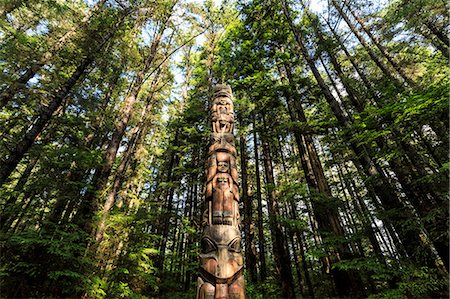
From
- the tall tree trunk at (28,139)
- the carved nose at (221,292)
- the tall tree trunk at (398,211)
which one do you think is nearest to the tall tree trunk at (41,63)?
the tall tree trunk at (28,139)

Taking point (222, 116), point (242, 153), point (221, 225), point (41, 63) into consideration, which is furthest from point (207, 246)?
point (242, 153)

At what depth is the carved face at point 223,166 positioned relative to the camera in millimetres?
6214

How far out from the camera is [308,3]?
12.0 m

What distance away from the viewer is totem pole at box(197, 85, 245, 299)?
4.50m

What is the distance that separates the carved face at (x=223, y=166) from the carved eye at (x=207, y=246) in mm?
1780

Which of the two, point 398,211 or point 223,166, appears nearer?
point 398,211

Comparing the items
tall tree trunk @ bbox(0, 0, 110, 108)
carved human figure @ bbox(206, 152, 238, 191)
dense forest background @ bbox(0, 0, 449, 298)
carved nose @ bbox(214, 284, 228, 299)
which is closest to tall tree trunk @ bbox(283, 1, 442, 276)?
dense forest background @ bbox(0, 0, 449, 298)

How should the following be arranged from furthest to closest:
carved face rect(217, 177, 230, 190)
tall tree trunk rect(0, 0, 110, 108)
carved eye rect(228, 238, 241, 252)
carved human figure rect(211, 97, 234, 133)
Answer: carved human figure rect(211, 97, 234, 133) < tall tree trunk rect(0, 0, 110, 108) < carved face rect(217, 177, 230, 190) < carved eye rect(228, 238, 241, 252)

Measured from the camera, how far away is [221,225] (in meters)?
5.20

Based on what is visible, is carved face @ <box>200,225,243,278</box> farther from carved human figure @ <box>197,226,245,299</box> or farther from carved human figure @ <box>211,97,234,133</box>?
carved human figure @ <box>211,97,234,133</box>

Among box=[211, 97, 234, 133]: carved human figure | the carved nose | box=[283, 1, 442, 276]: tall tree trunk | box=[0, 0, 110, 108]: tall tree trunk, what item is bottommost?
the carved nose

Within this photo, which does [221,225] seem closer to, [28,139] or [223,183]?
[223,183]

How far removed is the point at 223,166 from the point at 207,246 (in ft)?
6.65

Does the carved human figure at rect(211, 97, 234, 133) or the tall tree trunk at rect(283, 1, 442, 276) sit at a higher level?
the carved human figure at rect(211, 97, 234, 133)
